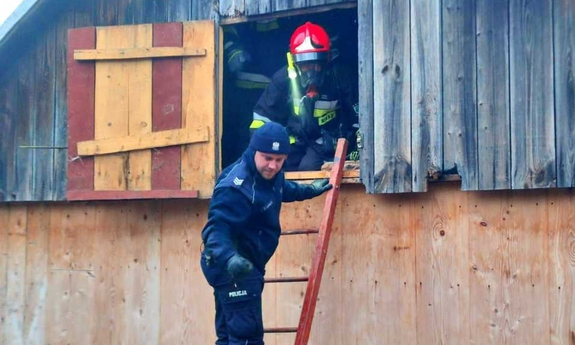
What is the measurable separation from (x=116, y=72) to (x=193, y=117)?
2.29 feet

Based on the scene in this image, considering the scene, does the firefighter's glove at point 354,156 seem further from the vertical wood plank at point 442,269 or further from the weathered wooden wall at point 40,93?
the weathered wooden wall at point 40,93

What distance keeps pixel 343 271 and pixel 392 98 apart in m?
1.24

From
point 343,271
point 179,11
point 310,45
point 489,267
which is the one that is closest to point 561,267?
point 489,267

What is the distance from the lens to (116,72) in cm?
620

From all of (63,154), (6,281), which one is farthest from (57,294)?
(63,154)

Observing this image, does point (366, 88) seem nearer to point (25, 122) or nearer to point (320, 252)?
point (320, 252)

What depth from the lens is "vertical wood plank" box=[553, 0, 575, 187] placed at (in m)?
5.07

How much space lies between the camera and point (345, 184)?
229 inches

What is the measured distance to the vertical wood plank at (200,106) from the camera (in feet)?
19.6

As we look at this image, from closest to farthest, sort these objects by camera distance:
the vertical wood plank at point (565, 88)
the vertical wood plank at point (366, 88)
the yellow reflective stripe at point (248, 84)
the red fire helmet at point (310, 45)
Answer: the vertical wood plank at point (565, 88) → the vertical wood plank at point (366, 88) → the red fire helmet at point (310, 45) → the yellow reflective stripe at point (248, 84)

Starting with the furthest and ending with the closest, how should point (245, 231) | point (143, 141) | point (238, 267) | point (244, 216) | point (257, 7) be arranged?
point (257, 7) → point (143, 141) → point (245, 231) → point (244, 216) → point (238, 267)

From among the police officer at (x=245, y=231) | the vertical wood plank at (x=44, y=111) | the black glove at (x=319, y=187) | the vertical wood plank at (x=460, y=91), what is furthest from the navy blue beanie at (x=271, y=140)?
the vertical wood plank at (x=44, y=111)

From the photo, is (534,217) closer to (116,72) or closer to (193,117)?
(193,117)

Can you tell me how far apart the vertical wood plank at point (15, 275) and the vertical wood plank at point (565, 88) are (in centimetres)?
414
